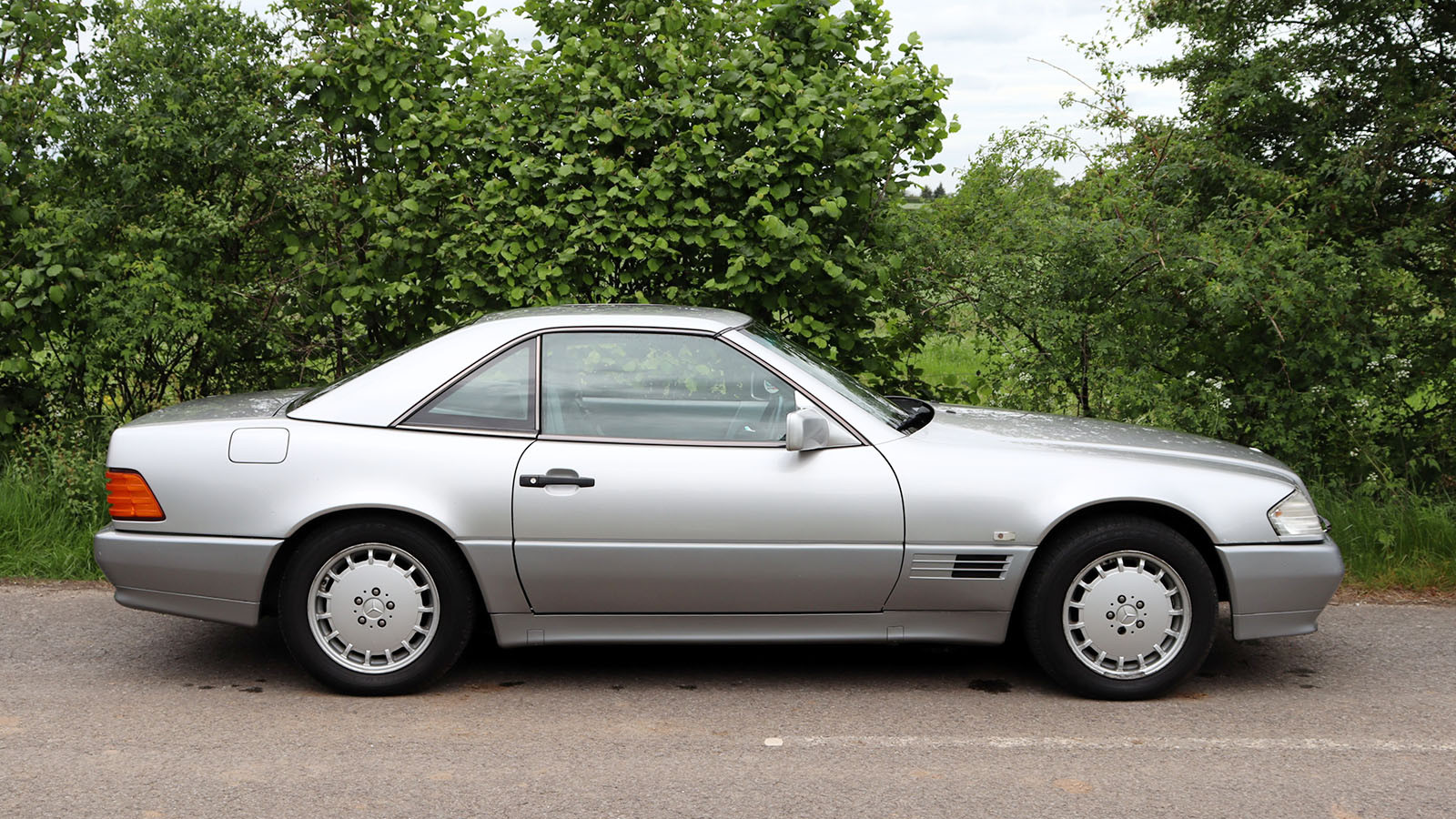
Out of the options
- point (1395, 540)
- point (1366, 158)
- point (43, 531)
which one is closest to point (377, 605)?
point (43, 531)

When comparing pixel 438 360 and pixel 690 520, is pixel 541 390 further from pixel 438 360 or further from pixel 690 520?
pixel 690 520

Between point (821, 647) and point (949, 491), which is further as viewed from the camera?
point (821, 647)

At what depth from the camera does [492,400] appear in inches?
201

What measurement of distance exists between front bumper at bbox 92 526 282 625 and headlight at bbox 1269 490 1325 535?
3742 mm

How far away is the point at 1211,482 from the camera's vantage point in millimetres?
5062

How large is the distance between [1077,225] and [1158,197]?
0.94 metres

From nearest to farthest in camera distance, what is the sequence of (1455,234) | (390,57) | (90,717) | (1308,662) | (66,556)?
(90,717) < (1308,662) < (66,556) < (390,57) < (1455,234)

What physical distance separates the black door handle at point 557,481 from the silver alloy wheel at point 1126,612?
1832 millimetres

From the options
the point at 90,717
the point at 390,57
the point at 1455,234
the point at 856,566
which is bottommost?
the point at 90,717

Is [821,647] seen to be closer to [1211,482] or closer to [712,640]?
[712,640]

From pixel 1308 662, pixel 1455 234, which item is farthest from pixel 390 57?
pixel 1455 234

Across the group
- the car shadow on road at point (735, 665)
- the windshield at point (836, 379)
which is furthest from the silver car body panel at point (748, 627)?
the windshield at point (836, 379)

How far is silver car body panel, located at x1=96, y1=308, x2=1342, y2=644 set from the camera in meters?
4.91

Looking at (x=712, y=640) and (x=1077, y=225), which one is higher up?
(x=1077, y=225)
